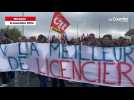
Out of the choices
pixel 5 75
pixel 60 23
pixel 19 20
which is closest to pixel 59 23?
pixel 60 23

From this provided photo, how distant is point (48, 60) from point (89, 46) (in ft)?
3.00

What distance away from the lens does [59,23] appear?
35.5ft

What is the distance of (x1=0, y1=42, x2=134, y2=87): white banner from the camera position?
35.9ft

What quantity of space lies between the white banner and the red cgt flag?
1.26 ft

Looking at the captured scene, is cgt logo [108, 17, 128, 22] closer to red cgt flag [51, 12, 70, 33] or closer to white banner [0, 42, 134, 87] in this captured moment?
white banner [0, 42, 134, 87]

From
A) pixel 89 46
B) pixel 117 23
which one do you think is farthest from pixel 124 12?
pixel 89 46

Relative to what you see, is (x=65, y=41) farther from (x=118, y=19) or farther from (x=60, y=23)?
(x=118, y=19)

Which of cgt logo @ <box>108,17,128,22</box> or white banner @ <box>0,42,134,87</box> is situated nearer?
cgt logo @ <box>108,17,128,22</box>

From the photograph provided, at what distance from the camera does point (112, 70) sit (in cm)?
1095

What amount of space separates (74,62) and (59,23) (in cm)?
92

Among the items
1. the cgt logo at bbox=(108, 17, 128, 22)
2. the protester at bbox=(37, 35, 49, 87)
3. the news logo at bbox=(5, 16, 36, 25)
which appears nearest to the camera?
the cgt logo at bbox=(108, 17, 128, 22)

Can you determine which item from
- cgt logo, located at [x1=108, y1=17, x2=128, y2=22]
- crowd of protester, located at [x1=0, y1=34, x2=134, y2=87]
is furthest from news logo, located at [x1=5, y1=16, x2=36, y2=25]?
cgt logo, located at [x1=108, y1=17, x2=128, y2=22]

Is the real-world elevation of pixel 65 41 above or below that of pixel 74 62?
above
